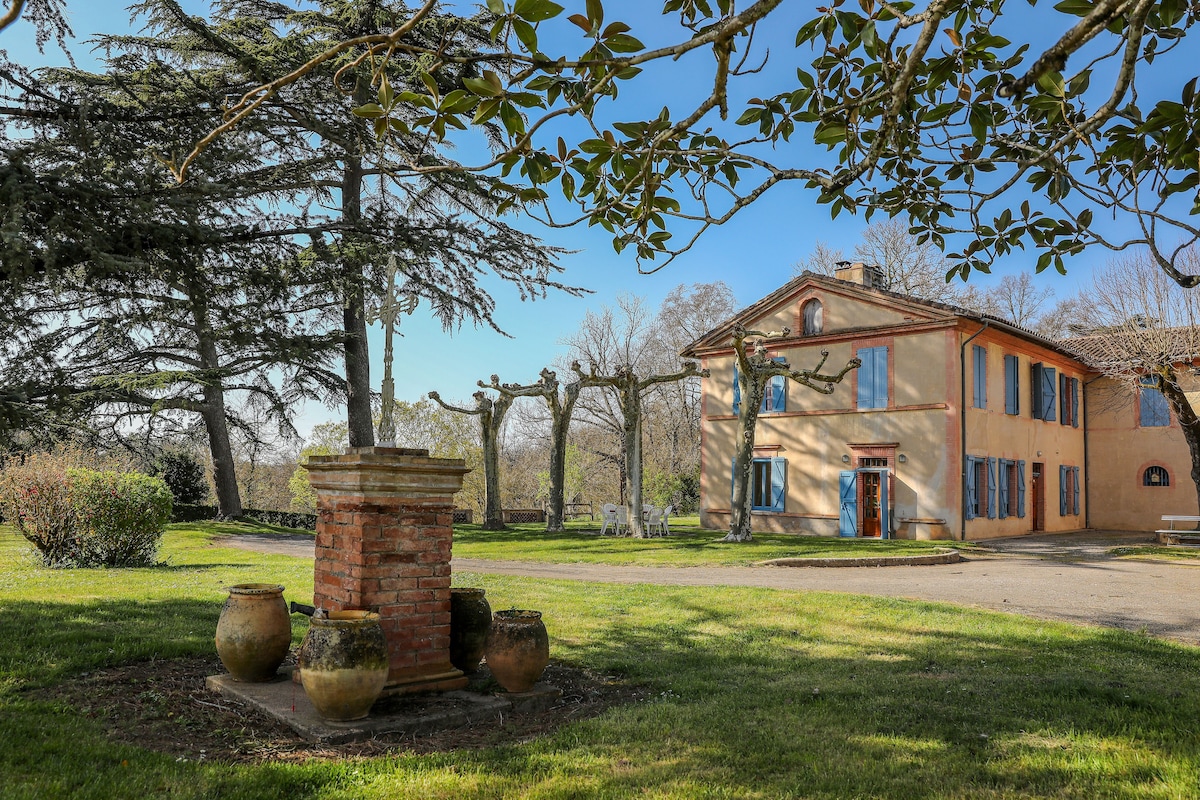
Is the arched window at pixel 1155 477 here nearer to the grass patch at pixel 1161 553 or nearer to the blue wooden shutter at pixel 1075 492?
the blue wooden shutter at pixel 1075 492

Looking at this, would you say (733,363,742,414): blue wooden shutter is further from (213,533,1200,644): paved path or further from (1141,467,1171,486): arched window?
(1141,467,1171,486): arched window

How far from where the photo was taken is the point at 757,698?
5504mm

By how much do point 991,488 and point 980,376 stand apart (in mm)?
3201

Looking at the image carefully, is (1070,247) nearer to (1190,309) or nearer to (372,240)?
(372,240)

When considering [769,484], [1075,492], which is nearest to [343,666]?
[769,484]

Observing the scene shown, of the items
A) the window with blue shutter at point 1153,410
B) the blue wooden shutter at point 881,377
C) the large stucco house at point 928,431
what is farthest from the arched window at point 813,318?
the window with blue shutter at point 1153,410

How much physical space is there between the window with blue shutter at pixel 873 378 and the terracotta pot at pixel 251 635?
20088 mm

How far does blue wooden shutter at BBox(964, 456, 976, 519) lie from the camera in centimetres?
2175

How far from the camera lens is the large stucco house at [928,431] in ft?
72.1

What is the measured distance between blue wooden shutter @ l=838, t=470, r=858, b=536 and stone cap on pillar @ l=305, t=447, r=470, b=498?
1903 centimetres

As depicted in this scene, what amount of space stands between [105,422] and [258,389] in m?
3.74

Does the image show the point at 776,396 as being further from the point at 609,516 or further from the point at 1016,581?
the point at 1016,581

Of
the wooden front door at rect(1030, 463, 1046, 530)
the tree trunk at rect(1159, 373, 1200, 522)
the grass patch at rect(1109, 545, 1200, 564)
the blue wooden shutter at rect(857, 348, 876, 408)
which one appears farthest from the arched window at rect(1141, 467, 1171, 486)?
the blue wooden shutter at rect(857, 348, 876, 408)

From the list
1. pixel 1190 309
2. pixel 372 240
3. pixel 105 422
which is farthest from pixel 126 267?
pixel 1190 309
